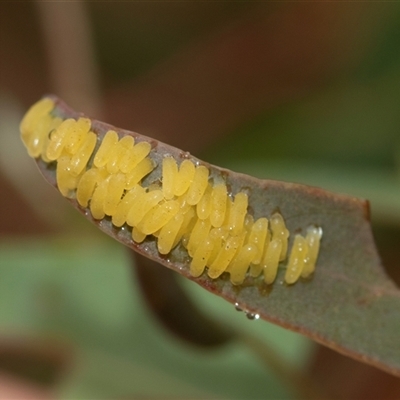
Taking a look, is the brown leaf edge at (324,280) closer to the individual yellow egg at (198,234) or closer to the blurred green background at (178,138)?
the individual yellow egg at (198,234)

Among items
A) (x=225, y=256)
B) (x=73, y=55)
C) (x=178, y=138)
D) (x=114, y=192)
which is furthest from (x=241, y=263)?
(x=73, y=55)

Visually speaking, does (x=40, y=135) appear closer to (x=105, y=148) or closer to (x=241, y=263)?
(x=105, y=148)

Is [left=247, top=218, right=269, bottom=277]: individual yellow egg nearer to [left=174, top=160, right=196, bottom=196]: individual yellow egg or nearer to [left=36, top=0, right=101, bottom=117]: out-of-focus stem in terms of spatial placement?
[left=174, top=160, right=196, bottom=196]: individual yellow egg

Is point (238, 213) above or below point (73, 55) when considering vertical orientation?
above

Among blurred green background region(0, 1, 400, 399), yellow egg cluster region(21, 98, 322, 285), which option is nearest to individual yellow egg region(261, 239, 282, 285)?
yellow egg cluster region(21, 98, 322, 285)

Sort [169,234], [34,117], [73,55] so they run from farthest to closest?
1. [73,55]
2. [34,117]
3. [169,234]

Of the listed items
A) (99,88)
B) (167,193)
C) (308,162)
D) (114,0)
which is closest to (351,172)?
(308,162)

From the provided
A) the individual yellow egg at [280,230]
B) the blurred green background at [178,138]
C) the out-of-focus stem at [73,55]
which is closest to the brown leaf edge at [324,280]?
the individual yellow egg at [280,230]

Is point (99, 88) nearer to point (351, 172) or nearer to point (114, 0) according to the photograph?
point (114, 0)
